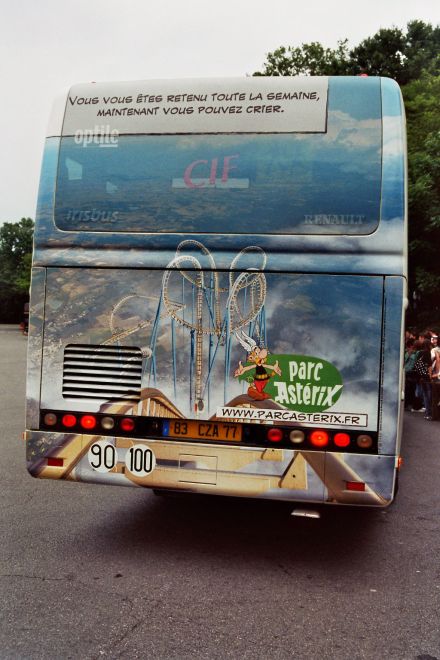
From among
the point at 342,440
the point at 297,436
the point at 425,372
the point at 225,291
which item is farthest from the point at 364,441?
the point at 425,372

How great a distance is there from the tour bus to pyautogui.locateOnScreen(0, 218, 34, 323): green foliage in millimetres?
101501

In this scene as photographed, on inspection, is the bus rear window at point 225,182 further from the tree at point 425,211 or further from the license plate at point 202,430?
the tree at point 425,211

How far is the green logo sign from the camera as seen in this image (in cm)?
519

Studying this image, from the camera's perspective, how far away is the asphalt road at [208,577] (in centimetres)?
411

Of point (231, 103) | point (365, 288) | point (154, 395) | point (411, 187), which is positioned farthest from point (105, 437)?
point (411, 187)

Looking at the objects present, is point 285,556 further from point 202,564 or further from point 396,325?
point 396,325

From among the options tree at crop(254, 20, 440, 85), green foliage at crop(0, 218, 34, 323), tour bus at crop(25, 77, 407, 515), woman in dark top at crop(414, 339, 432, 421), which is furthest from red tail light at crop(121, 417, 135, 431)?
green foliage at crop(0, 218, 34, 323)

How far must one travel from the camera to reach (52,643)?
13.1 feet

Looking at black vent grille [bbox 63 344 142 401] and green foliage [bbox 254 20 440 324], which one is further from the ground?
green foliage [bbox 254 20 440 324]

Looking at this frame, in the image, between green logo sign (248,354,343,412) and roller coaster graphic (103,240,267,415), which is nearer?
green logo sign (248,354,343,412)

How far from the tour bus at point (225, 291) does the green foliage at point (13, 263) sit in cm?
10150

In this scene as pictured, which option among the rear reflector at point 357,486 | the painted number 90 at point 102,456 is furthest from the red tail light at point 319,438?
the painted number 90 at point 102,456

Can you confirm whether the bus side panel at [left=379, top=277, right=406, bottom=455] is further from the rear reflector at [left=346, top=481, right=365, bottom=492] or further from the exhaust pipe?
the exhaust pipe

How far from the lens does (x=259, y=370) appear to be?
5273 mm
